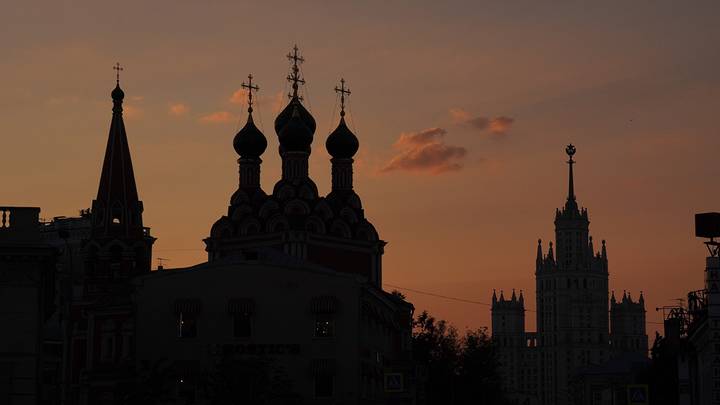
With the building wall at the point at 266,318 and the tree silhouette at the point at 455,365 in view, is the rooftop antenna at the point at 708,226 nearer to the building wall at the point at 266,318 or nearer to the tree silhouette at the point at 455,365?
the building wall at the point at 266,318

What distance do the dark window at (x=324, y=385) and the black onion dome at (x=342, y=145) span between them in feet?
144

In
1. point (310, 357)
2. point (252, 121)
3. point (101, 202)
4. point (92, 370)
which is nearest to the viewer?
point (310, 357)

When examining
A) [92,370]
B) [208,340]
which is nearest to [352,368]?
[208,340]

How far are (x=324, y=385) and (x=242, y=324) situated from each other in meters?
4.88

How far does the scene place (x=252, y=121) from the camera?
121m

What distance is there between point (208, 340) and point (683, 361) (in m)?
25.8

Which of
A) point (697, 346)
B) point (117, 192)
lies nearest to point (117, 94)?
point (117, 192)

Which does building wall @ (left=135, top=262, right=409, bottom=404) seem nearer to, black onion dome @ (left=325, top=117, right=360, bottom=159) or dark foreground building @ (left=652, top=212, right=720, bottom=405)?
dark foreground building @ (left=652, top=212, right=720, bottom=405)

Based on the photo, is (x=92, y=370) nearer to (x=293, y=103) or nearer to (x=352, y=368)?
(x=352, y=368)

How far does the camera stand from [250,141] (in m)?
120

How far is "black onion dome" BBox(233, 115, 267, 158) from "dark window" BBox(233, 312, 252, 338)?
43019 millimetres

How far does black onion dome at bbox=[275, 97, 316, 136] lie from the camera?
395 ft

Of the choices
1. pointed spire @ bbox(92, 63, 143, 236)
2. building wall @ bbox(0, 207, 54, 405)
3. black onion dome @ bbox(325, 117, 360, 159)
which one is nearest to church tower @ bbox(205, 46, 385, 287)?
black onion dome @ bbox(325, 117, 360, 159)

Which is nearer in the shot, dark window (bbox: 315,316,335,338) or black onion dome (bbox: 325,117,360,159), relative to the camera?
dark window (bbox: 315,316,335,338)
